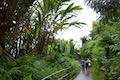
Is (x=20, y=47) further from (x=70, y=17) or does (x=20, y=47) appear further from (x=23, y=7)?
(x=70, y=17)

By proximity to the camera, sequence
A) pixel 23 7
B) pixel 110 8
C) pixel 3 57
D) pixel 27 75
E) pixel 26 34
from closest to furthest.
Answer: pixel 27 75
pixel 3 57
pixel 23 7
pixel 110 8
pixel 26 34

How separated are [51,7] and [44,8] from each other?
323 millimetres

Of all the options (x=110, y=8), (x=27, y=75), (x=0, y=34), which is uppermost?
(x=110, y=8)

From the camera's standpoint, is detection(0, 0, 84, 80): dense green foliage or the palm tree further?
the palm tree

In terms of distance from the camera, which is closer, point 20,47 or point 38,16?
point 20,47

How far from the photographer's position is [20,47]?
10.2 m

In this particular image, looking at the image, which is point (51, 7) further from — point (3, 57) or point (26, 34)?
point (3, 57)

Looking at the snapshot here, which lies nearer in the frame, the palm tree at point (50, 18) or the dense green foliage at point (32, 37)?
the dense green foliage at point (32, 37)

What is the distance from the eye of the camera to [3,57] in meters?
7.02

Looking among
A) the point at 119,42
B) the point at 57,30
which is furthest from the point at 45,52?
the point at 119,42

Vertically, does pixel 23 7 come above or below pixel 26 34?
above

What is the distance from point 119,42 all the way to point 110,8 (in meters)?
4.68

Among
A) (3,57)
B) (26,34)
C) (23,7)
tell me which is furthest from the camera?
(26,34)

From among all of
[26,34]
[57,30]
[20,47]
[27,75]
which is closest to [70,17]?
[57,30]
